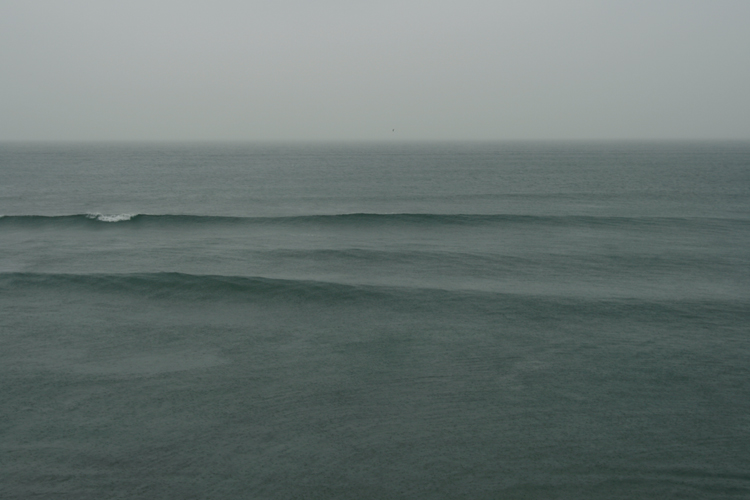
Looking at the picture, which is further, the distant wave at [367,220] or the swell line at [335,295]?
the distant wave at [367,220]

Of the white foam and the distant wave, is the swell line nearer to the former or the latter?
the white foam

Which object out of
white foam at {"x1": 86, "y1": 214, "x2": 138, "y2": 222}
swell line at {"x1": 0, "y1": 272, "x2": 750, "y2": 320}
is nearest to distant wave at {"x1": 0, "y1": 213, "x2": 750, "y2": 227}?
white foam at {"x1": 86, "y1": 214, "x2": 138, "y2": 222}

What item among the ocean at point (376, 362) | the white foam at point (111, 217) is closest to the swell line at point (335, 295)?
the ocean at point (376, 362)

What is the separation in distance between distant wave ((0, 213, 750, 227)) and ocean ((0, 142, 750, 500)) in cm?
270

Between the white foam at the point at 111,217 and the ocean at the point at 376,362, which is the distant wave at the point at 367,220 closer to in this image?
the white foam at the point at 111,217

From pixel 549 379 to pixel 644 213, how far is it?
54.0 m

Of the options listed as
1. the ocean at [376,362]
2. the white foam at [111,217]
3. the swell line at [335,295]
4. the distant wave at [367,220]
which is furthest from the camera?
the white foam at [111,217]

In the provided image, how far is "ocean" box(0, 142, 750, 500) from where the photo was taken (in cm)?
2081

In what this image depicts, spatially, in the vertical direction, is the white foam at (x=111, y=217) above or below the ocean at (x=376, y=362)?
above

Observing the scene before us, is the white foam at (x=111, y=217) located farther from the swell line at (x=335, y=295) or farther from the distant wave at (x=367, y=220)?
the swell line at (x=335, y=295)

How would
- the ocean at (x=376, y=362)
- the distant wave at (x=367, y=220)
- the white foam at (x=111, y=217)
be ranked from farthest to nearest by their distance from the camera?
the white foam at (x=111, y=217), the distant wave at (x=367, y=220), the ocean at (x=376, y=362)

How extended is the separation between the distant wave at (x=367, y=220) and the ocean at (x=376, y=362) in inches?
106

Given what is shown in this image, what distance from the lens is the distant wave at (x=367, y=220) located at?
66938 millimetres

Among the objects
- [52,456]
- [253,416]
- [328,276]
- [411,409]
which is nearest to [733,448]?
[411,409]
